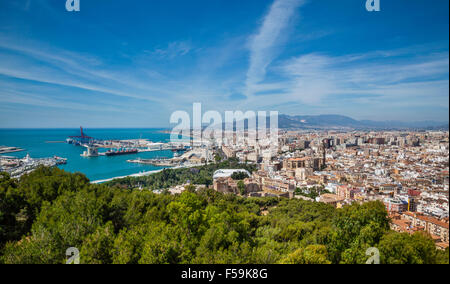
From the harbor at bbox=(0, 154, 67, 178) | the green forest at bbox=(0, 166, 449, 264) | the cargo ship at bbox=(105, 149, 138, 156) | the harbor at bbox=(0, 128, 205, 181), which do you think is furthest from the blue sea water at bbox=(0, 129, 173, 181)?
the green forest at bbox=(0, 166, 449, 264)

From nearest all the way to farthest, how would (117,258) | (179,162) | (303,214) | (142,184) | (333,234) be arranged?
(117,258), (333,234), (303,214), (142,184), (179,162)

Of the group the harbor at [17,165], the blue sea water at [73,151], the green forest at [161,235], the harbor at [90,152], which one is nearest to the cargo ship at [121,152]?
the harbor at [90,152]

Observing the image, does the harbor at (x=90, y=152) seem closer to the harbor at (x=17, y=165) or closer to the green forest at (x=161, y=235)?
the harbor at (x=17, y=165)

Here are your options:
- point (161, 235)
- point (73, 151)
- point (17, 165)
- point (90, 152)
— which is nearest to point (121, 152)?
point (90, 152)

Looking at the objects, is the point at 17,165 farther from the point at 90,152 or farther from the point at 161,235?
the point at 161,235
